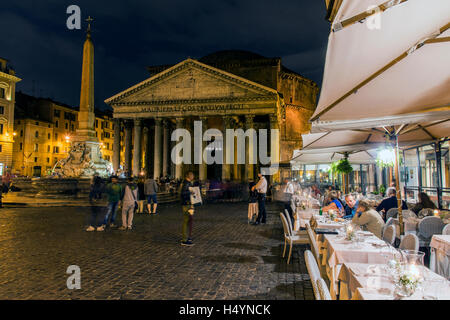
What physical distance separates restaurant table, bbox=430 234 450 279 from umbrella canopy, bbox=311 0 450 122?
1942 millimetres

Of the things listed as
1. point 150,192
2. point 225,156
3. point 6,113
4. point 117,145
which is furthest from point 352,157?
point 6,113

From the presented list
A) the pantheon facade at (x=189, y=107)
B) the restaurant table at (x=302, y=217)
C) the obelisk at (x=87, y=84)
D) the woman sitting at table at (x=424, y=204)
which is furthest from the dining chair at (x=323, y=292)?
the pantheon facade at (x=189, y=107)

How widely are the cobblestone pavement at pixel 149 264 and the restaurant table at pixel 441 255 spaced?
6.56 ft

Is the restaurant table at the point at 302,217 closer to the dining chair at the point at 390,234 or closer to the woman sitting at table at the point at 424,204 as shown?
the woman sitting at table at the point at 424,204

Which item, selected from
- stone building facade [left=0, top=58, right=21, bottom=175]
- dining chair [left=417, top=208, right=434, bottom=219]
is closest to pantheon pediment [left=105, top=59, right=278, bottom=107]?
stone building facade [left=0, top=58, right=21, bottom=175]

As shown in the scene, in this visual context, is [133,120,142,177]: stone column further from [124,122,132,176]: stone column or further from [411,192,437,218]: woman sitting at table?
[411,192,437,218]: woman sitting at table

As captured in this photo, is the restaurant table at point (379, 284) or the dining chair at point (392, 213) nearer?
the restaurant table at point (379, 284)

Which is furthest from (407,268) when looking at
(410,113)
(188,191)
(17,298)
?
(188,191)

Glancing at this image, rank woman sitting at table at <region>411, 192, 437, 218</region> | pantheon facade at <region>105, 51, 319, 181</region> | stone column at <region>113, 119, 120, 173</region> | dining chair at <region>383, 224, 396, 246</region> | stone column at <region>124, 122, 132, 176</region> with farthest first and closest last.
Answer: stone column at <region>124, 122, 132, 176</region> < stone column at <region>113, 119, 120, 173</region> < pantheon facade at <region>105, 51, 319, 181</region> < woman sitting at table at <region>411, 192, 437, 218</region> < dining chair at <region>383, 224, 396, 246</region>

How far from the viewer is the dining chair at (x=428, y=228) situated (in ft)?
18.6

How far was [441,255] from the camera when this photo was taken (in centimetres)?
454

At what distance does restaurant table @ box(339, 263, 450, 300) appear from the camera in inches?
96.0

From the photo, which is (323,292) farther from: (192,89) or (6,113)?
(6,113)

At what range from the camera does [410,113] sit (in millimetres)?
4285
